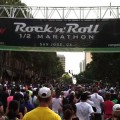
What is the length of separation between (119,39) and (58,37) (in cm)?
322

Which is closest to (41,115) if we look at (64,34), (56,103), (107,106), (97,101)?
(107,106)

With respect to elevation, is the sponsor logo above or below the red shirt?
above

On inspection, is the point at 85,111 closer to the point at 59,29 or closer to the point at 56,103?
the point at 56,103

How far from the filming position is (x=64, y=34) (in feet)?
74.1

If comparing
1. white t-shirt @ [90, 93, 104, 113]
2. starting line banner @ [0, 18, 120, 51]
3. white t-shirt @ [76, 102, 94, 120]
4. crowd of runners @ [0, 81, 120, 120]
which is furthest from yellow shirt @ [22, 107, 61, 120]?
starting line banner @ [0, 18, 120, 51]

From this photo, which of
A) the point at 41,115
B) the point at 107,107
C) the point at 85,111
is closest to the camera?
the point at 41,115

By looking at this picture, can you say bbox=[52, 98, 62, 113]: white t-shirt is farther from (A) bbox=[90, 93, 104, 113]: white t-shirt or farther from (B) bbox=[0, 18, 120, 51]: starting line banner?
(B) bbox=[0, 18, 120, 51]: starting line banner

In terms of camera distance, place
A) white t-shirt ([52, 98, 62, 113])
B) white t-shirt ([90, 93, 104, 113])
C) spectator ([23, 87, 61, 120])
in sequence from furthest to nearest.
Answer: white t-shirt ([52, 98, 62, 113])
white t-shirt ([90, 93, 104, 113])
spectator ([23, 87, 61, 120])

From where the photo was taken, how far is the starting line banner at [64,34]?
884 inches

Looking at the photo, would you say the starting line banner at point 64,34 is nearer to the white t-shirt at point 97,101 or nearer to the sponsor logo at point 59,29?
the sponsor logo at point 59,29

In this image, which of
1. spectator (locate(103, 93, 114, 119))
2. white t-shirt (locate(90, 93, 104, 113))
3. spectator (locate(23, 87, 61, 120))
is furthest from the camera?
white t-shirt (locate(90, 93, 104, 113))

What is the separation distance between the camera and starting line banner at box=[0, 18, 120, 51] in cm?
2245

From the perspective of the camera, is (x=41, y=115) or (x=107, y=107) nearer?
(x=41, y=115)


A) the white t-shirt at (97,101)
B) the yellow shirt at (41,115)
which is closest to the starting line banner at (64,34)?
the white t-shirt at (97,101)
